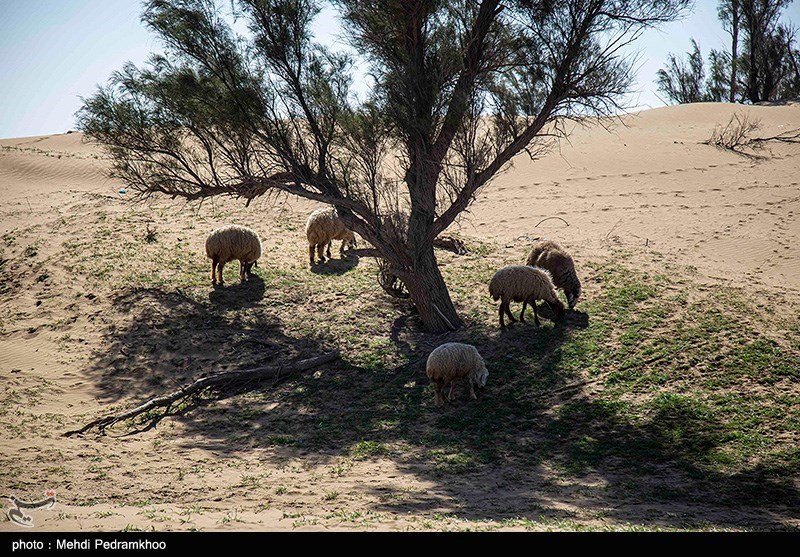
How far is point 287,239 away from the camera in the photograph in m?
17.5

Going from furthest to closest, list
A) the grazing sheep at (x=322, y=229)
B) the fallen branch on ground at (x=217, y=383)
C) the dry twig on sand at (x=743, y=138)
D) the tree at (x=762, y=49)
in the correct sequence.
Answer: the tree at (x=762, y=49) → the dry twig on sand at (x=743, y=138) → the grazing sheep at (x=322, y=229) → the fallen branch on ground at (x=217, y=383)

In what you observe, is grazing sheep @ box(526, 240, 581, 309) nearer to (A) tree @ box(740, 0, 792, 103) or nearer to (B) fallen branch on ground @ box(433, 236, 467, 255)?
(B) fallen branch on ground @ box(433, 236, 467, 255)

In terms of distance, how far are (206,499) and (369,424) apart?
3.04 metres

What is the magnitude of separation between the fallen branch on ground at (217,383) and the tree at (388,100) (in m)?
2.51

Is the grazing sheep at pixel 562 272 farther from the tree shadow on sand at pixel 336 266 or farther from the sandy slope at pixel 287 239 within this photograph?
the tree shadow on sand at pixel 336 266

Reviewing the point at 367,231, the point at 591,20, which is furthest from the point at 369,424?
the point at 591,20

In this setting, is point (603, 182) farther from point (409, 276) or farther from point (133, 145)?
point (133, 145)

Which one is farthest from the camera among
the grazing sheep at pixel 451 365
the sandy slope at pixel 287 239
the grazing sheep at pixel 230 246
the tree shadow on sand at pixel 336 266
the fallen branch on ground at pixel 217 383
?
the tree shadow on sand at pixel 336 266

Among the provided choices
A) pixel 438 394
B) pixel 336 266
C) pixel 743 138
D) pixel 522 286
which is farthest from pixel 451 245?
pixel 743 138

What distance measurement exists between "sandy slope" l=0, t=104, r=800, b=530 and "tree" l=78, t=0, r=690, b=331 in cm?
396

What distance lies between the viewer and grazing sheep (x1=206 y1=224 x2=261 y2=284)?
559 inches

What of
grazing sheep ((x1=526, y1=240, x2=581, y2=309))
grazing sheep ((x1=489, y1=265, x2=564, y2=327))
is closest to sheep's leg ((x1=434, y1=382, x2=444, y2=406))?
grazing sheep ((x1=489, y1=265, x2=564, y2=327))

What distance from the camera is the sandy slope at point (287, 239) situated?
771cm

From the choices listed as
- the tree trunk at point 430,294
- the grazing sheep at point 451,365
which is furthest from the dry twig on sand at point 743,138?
the grazing sheep at point 451,365
